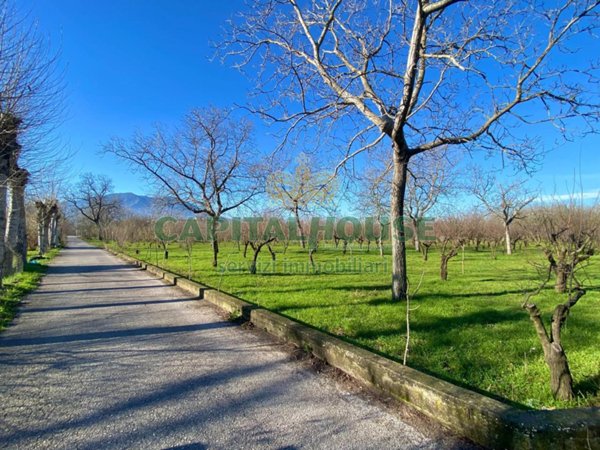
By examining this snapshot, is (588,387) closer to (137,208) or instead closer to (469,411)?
(469,411)

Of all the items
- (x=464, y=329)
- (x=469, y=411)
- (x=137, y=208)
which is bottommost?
(x=464, y=329)

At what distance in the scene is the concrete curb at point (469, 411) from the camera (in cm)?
233

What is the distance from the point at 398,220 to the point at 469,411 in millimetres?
5478

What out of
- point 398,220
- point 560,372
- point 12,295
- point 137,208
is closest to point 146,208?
point 12,295

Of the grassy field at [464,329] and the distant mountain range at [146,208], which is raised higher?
the distant mountain range at [146,208]

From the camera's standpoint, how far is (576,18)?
6.28m

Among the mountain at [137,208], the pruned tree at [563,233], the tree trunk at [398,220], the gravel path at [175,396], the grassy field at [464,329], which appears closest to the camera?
the gravel path at [175,396]

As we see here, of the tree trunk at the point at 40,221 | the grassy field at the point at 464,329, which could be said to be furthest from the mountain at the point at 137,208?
the grassy field at the point at 464,329

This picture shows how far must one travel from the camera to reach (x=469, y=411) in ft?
8.84

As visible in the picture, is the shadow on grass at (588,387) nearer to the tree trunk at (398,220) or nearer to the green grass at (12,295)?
the tree trunk at (398,220)

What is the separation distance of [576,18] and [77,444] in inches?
351

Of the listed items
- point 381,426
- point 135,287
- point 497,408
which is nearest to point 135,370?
point 381,426

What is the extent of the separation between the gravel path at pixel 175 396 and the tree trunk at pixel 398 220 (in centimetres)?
365

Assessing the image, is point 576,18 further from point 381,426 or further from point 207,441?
point 207,441
